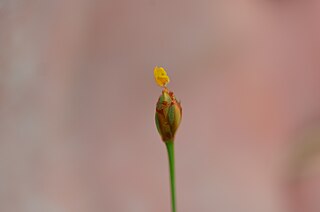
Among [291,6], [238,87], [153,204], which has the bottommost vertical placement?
[153,204]

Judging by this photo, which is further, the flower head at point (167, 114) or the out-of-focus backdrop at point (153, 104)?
the out-of-focus backdrop at point (153, 104)

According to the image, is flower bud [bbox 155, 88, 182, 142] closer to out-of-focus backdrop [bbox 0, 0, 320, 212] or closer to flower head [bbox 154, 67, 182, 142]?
flower head [bbox 154, 67, 182, 142]

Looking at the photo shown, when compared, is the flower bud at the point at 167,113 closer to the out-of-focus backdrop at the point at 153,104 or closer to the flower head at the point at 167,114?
the flower head at the point at 167,114

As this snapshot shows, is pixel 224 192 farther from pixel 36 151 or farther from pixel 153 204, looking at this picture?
pixel 36 151

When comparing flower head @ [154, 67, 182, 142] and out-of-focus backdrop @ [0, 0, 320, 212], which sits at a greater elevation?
out-of-focus backdrop @ [0, 0, 320, 212]

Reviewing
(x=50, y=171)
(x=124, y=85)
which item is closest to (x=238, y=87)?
(x=124, y=85)

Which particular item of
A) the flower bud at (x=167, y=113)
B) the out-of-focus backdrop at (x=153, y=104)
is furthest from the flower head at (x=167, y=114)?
the out-of-focus backdrop at (x=153, y=104)

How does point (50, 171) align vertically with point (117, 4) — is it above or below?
below

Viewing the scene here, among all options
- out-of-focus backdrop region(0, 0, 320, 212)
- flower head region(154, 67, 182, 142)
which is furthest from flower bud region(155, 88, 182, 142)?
out-of-focus backdrop region(0, 0, 320, 212)

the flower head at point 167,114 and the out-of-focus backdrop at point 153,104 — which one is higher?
the out-of-focus backdrop at point 153,104
